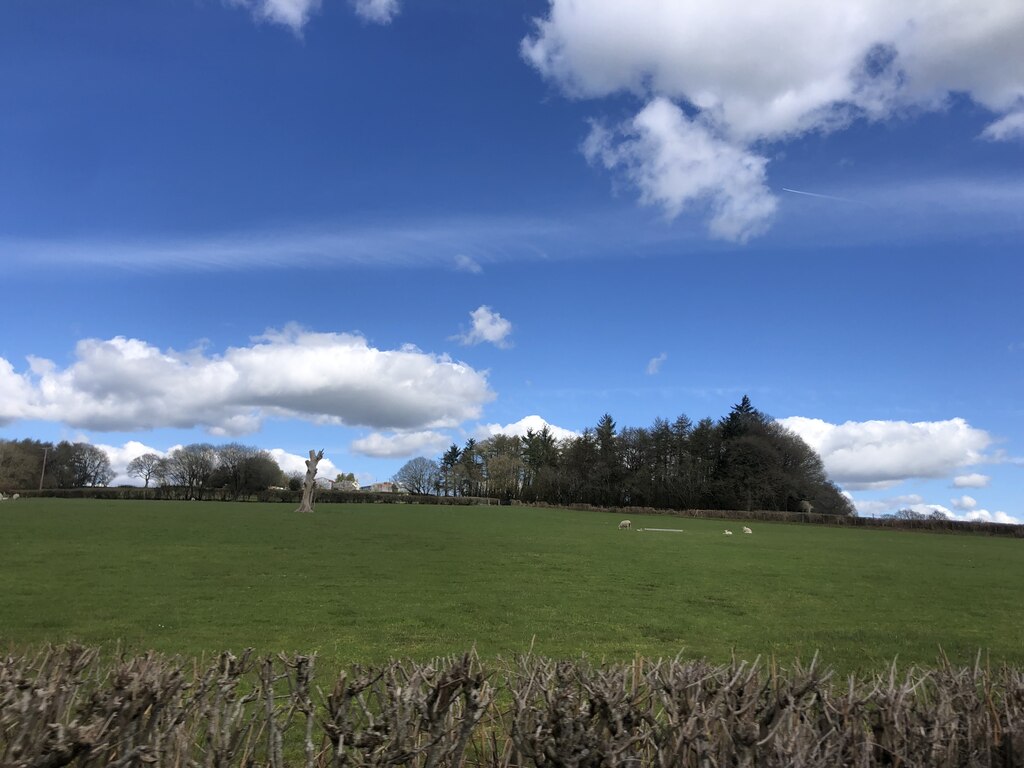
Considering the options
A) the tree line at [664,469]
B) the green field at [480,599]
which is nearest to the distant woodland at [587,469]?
the tree line at [664,469]

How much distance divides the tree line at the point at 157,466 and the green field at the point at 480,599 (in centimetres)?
10126

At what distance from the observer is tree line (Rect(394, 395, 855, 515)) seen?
92.5 metres

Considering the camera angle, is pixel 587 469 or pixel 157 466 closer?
pixel 587 469

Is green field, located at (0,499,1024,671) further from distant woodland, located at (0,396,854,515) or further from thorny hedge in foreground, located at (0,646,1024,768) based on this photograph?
distant woodland, located at (0,396,854,515)

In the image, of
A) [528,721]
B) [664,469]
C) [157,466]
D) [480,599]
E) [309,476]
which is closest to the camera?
[528,721]

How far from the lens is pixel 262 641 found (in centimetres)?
1050

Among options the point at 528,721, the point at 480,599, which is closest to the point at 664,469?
the point at 480,599

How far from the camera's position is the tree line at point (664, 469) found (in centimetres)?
9250

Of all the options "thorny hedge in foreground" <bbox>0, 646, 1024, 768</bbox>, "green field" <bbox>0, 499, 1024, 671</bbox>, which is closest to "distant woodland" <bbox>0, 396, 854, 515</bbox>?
"green field" <bbox>0, 499, 1024, 671</bbox>

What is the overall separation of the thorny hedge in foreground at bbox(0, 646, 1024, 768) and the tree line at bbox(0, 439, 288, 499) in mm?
122046

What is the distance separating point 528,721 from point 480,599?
12444mm

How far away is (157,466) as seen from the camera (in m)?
141

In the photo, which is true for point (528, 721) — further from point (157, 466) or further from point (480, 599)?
point (157, 466)

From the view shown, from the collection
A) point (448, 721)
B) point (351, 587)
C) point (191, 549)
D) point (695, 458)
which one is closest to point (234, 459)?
point (695, 458)
